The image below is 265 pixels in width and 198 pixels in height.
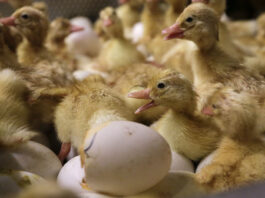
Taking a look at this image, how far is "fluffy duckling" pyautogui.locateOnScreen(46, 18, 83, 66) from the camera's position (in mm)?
1990

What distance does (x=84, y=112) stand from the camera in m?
1.19

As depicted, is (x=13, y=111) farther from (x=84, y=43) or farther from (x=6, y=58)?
(x=84, y=43)

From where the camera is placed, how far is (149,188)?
0.92 m

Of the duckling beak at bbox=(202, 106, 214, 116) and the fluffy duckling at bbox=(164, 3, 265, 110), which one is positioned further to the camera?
the fluffy duckling at bbox=(164, 3, 265, 110)

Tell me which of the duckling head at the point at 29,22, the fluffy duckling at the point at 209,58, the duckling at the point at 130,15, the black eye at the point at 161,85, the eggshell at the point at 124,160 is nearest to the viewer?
the eggshell at the point at 124,160

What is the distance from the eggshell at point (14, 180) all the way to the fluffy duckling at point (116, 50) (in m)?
0.97

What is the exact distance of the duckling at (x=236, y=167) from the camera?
92 cm

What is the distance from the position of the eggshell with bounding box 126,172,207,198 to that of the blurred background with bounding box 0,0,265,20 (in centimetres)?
157

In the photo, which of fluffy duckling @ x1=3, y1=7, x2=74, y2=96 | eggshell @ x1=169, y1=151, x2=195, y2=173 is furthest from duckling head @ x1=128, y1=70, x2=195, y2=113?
fluffy duckling @ x1=3, y1=7, x2=74, y2=96

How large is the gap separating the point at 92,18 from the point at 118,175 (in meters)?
2.06

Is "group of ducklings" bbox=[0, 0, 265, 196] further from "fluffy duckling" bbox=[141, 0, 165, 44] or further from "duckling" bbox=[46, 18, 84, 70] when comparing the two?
"fluffy duckling" bbox=[141, 0, 165, 44]

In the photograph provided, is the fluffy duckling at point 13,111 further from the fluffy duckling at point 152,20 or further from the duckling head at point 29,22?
the fluffy duckling at point 152,20

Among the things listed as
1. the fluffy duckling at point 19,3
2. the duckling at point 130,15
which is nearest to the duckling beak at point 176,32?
the fluffy duckling at point 19,3

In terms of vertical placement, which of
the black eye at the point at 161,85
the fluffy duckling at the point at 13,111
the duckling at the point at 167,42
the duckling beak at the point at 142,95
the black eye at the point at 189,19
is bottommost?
the duckling at the point at 167,42
